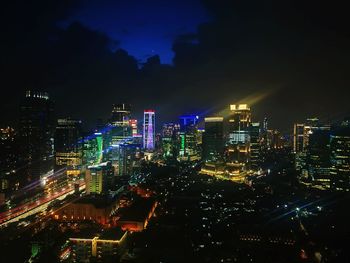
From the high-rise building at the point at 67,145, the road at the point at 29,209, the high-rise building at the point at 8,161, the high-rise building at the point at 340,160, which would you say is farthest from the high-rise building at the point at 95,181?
the high-rise building at the point at 340,160

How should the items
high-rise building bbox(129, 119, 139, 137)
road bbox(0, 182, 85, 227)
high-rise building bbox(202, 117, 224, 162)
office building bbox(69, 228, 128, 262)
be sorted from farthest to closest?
high-rise building bbox(129, 119, 139, 137) → high-rise building bbox(202, 117, 224, 162) → road bbox(0, 182, 85, 227) → office building bbox(69, 228, 128, 262)

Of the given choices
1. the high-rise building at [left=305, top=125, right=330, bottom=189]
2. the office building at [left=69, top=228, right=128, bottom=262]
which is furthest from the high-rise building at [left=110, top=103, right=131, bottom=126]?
the office building at [left=69, top=228, right=128, bottom=262]

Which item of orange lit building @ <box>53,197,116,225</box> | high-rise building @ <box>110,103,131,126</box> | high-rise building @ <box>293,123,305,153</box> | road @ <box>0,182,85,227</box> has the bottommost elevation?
road @ <box>0,182,85,227</box>

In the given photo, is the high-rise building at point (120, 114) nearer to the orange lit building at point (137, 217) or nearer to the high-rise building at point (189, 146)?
the high-rise building at point (189, 146)

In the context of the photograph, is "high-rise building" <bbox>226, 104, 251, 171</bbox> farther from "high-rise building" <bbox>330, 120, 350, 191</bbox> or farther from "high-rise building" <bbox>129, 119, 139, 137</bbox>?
"high-rise building" <bbox>129, 119, 139, 137</bbox>

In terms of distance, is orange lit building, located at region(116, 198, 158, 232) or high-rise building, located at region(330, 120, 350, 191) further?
high-rise building, located at region(330, 120, 350, 191)

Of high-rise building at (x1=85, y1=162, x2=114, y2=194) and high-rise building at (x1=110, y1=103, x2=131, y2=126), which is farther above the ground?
high-rise building at (x1=110, y1=103, x2=131, y2=126)

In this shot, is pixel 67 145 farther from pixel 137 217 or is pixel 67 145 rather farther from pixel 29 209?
pixel 137 217
